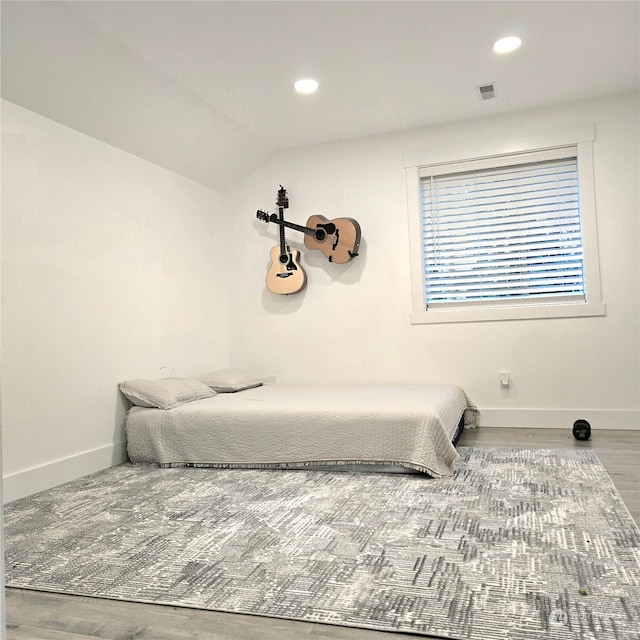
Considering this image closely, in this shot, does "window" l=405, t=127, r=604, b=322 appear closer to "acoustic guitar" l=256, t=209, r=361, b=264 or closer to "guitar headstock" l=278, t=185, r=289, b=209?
"acoustic guitar" l=256, t=209, r=361, b=264

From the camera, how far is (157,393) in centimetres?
380

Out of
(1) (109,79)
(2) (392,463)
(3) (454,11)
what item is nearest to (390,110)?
(3) (454,11)

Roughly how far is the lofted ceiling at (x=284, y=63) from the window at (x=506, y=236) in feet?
1.38

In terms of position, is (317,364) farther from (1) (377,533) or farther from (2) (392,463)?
(1) (377,533)

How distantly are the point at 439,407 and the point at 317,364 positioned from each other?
5.84 ft

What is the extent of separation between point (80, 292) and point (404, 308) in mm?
2410

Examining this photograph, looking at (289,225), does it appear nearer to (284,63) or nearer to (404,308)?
(404,308)

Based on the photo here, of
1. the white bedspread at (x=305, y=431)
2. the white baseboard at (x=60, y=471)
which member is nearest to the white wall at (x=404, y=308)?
the white bedspread at (x=305, y=431)

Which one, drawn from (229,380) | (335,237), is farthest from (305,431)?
(335,237)

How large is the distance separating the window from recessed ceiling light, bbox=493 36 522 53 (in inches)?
45.2

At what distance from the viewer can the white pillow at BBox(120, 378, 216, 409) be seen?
12.4 ft

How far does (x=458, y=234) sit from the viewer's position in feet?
15.4

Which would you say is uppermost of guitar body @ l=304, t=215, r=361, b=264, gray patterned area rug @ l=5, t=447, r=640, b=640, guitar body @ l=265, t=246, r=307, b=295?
guitar body @ l=304, t=215, r=361, b=264

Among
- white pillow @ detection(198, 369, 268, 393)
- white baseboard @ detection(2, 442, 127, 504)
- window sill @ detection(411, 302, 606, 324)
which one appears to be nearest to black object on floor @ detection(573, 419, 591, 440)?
window sill @ detection(411, 302, 606, 324)
